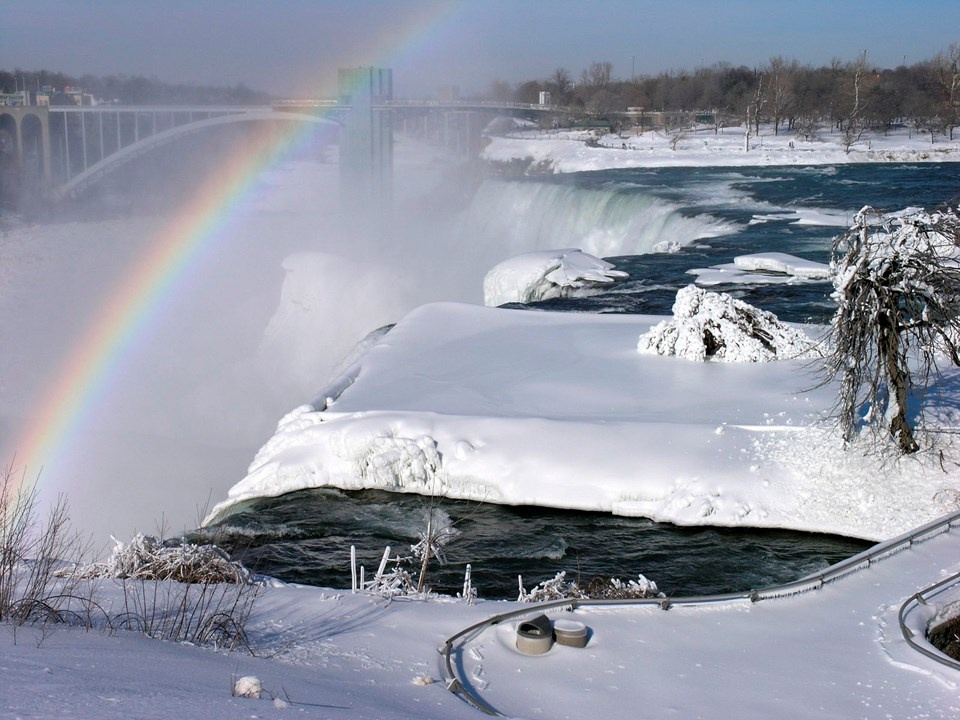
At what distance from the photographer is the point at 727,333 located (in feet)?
56.6

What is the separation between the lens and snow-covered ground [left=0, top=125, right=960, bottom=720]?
5516 millimetres

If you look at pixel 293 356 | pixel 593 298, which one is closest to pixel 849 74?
pixel 293 356

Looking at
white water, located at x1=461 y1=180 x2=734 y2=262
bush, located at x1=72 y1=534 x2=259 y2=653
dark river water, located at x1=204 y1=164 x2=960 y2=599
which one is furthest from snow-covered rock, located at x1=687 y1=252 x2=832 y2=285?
bush, located at x1=72 y1=534 x2=259 y2=653

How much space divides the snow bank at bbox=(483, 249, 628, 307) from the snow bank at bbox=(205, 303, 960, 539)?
747 centimetres

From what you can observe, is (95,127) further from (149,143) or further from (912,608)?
(912,608)

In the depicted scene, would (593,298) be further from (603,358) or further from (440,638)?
(440,638)

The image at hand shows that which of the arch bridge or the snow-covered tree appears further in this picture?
the arch bridge

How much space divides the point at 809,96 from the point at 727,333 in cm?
6345

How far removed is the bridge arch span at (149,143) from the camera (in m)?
53.1

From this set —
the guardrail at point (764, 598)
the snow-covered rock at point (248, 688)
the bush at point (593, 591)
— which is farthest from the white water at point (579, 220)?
the snow-covered rock at point (248, 688)

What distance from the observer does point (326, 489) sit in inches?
565

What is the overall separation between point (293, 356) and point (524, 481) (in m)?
27.8

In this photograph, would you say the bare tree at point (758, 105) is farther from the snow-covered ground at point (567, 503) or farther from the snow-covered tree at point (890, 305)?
the snow-covered tree at point (890, 305)

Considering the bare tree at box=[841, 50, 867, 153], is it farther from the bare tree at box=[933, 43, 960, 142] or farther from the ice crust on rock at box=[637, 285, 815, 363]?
the ice crust on rock at box=[637, 285, 815, 363]
